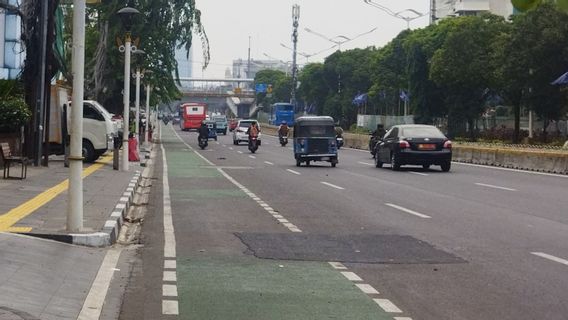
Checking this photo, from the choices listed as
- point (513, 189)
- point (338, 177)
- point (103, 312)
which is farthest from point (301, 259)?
point (338, 177)

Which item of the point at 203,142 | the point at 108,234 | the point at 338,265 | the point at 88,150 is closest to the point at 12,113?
the point at 88,150

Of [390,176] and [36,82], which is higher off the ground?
[36,82]

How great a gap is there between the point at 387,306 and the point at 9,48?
41.7 meters

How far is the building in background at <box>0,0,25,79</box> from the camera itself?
4534cm

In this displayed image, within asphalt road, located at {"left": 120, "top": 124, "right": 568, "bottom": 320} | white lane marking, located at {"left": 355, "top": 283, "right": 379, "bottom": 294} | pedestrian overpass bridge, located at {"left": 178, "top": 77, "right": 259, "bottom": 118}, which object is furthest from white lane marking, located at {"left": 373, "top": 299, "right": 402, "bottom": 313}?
pedestrian overpass bridge, located at {"left": 178, "top": 77, "right": 259, "bottom": 118}

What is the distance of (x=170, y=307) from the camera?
788 cm

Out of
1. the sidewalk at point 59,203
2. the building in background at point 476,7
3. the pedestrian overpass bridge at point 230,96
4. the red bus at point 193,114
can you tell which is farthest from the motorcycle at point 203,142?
the pedestrian overpass bridge at point 230,96

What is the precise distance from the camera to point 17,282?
335 inches

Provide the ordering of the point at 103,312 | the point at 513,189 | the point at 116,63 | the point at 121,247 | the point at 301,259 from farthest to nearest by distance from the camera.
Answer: the point at 116,63, the point at 513,189, the point at 121,247, the point at 301,259, the point at 103,312

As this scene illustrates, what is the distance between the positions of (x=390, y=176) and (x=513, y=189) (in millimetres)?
5642

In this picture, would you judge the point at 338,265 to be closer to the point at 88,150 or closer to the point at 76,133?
the point at 76,133

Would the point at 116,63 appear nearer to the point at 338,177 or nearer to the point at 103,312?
the point at 338,177

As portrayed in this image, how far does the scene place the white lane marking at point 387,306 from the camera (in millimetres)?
7859

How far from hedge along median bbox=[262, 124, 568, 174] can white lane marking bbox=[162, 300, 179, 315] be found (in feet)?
81.8
